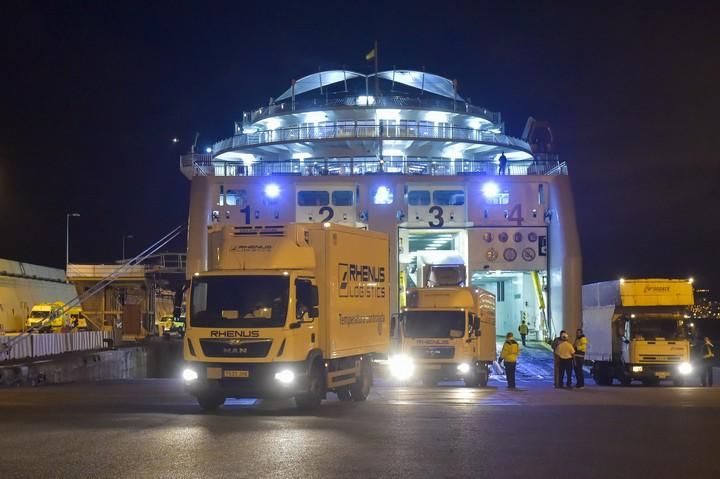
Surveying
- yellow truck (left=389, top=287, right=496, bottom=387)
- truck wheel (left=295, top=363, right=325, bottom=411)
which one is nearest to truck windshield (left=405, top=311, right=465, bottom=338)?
yellow truck (left=389, top=287, right=496, bottom=387)

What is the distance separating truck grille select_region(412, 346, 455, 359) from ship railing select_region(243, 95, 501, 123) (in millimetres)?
17138

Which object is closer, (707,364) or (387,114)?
(707,364)

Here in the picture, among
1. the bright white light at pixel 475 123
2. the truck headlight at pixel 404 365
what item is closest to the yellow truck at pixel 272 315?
the truck headlight at pixel 404 365

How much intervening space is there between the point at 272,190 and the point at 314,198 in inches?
70.6

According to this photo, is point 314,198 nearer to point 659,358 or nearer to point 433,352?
point 433,352

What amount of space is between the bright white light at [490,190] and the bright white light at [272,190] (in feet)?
28.4

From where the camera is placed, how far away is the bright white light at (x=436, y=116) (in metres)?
40.4

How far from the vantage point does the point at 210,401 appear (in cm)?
1577

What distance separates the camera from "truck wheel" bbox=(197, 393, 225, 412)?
51.2 feet

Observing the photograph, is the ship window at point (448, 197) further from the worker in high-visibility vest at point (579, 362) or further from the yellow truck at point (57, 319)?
the yellow truck at point (57, 319)

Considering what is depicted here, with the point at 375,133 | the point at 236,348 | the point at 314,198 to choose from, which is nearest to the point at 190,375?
the point at 236,348

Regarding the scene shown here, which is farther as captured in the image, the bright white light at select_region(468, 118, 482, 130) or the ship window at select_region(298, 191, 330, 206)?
the bright white light at select_region(468, 118, 482, 130)

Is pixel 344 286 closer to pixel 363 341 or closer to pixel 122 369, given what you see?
pixel 363 341

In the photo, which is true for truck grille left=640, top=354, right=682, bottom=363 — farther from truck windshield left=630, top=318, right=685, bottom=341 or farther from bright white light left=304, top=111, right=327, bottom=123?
bright white light left=304, top=111, right=327, bottom=123
